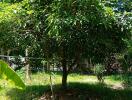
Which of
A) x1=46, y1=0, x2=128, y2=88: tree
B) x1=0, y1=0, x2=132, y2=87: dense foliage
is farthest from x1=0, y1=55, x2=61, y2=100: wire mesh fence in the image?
x1=46, y1=0, x2=128, y2=88: tree

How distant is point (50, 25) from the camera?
24.4 ft

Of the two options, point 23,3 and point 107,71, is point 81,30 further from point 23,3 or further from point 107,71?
point 107,71

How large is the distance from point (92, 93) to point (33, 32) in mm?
2407

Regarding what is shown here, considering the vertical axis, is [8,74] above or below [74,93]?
above

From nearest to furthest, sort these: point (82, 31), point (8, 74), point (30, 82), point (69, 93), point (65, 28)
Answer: point (8, 74), point (65, 28), point (82, 31), point (69, 93), point (30, 82)

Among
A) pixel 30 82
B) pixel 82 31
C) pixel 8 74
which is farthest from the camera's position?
pixel 30 82

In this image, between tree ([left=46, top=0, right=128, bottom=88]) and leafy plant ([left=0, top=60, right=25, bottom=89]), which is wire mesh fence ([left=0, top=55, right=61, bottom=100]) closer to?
tree ([left=46, top=0, right=128, bottom=88])

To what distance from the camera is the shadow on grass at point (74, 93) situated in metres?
9.23

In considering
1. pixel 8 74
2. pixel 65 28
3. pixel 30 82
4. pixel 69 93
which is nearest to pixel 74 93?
pixel 69 93

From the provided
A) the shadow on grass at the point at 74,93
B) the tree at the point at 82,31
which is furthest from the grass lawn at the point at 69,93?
the tree at the point at 82,31

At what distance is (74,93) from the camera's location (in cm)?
957

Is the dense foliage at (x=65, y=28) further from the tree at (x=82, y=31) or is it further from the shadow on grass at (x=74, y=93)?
the shadow on grass at (x=74, y=93)

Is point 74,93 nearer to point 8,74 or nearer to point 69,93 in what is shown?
point 69,93

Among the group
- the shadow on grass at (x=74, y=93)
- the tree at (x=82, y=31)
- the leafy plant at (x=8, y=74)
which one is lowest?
the shadow on grass at (x=74, y=93)
